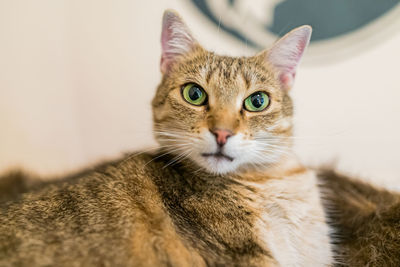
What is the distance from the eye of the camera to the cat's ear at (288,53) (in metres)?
1.07

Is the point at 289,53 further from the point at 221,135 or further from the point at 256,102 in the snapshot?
the point at 221,135

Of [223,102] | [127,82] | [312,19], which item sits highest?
[312,19]

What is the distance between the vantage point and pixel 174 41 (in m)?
1.15

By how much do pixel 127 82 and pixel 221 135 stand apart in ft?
3.86

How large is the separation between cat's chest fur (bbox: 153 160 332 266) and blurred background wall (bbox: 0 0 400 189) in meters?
0.41

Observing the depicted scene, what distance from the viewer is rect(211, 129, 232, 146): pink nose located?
0.86m

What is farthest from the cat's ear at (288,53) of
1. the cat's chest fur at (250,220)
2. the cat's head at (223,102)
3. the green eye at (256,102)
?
the cat's chest fur at (250,220)

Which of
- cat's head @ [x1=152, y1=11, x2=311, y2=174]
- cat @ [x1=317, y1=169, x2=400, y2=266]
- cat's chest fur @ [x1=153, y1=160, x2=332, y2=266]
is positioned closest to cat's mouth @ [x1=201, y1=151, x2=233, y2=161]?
cat's head @ [x1=152, y1=11, x2=311, y2=174]

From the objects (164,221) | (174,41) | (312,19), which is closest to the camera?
(164,221)

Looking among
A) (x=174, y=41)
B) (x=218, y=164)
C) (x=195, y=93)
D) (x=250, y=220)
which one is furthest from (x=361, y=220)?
(x=174, y=41)

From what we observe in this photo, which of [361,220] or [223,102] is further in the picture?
[361,220]

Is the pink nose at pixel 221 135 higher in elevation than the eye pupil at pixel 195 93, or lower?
lower

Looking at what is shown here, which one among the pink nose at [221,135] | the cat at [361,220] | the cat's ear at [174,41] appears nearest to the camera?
the pink nose at [221,135]

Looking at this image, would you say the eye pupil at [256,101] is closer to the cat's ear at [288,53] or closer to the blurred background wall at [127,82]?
the cat's ear at [288,53]
